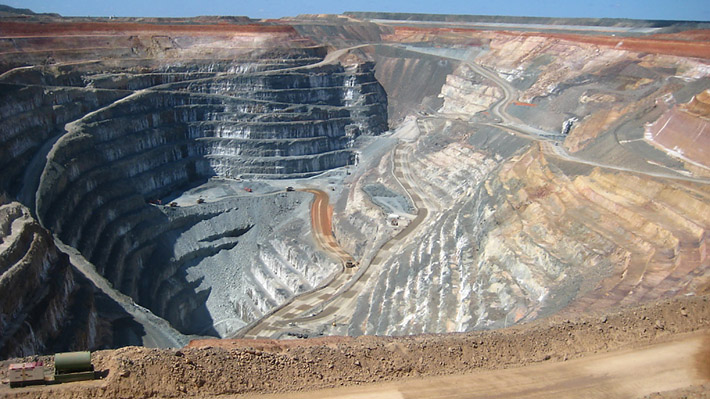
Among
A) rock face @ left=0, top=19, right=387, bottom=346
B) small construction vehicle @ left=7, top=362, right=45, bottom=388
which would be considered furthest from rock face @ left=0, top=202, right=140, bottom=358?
rock face @ left=0, top=19, right=387, bottom=346

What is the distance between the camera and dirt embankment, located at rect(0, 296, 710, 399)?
18.3 metres

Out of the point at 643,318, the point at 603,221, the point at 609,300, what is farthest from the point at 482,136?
the point at 643,318

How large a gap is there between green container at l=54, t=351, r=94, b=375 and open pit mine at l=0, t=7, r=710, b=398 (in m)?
0.61

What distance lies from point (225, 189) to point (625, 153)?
162ft

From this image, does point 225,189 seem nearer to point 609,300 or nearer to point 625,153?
point 625,153

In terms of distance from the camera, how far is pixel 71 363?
18.0m

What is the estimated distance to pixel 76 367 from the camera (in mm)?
18016

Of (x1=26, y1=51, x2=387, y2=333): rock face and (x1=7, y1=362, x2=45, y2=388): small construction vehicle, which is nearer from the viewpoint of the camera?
(x1=7, y1=362, x2=45, y2=388): small construction vehicle

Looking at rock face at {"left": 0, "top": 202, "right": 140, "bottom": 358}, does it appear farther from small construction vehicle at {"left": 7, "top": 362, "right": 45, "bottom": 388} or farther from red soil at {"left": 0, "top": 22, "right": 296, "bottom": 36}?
red soil at {"left": 0, "top": 22, "right": 296, "bottom": 36}

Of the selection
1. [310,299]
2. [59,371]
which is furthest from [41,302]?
[310,299]

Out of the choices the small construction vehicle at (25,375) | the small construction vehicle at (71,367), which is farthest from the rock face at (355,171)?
the small construction vehicle at (71,367)

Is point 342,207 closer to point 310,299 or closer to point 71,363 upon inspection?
point 310,299

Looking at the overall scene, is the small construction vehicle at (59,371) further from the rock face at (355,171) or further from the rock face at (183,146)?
the rock face at (183,146)

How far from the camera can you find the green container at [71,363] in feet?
58.7
